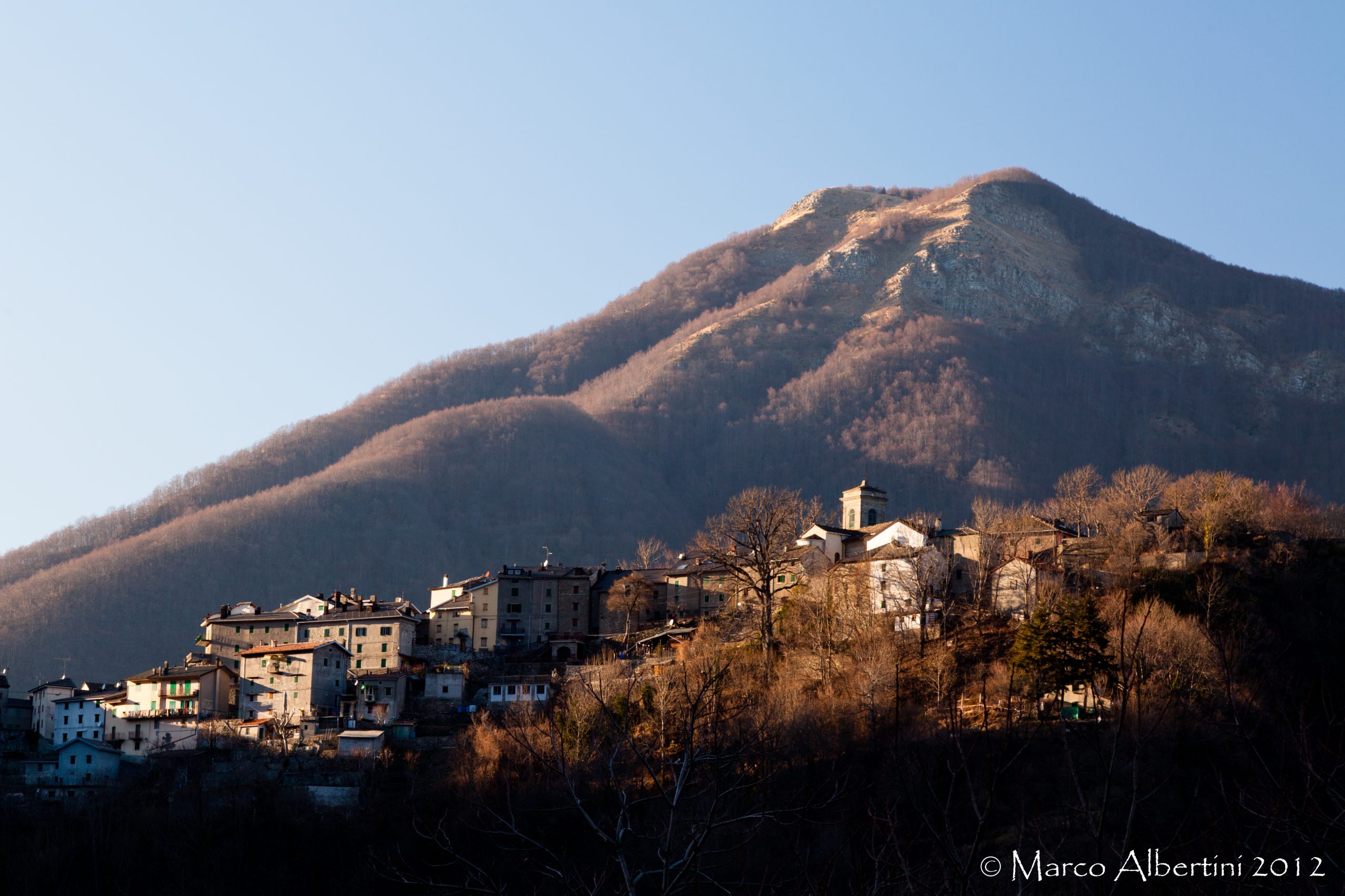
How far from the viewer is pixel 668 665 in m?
67.5

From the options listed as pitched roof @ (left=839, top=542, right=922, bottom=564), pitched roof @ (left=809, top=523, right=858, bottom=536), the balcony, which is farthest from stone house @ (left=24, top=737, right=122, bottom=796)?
pitched roof @ (left=809, top=523, right=858, bottom=536)

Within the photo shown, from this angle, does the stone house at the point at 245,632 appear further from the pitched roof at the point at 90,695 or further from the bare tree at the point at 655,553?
the bare tree at the point at 655,553

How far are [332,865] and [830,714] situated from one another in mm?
22362

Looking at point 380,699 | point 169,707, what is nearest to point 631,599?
point 380,699

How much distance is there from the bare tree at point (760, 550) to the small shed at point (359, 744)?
19.2 meters

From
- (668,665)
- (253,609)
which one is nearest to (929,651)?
(668,665)

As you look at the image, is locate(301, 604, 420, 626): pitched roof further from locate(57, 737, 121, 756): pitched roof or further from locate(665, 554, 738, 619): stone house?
locate(665, 554, 738, 619): stone house

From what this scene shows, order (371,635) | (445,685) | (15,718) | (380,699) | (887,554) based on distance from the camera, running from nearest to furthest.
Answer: (380,699)
(887,554)
(445,685)
(371,635)
(15,718)

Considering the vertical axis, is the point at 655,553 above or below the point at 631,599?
below

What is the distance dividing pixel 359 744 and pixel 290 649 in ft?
34.5

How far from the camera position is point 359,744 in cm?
6538

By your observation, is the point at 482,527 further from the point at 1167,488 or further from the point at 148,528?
the point at 1167,488

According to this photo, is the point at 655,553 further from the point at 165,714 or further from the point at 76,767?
the point at 76,767

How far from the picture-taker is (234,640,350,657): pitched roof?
73062 millimetres
